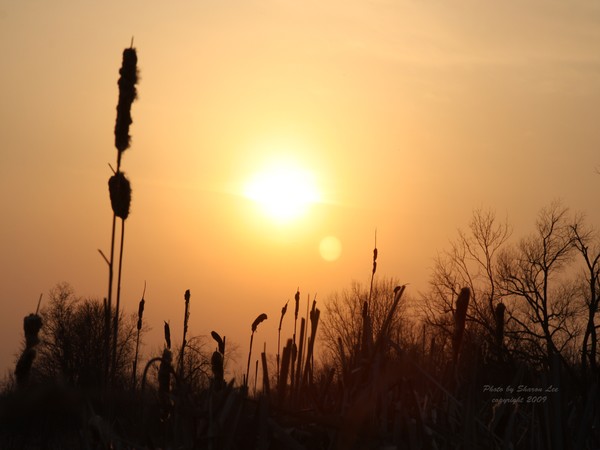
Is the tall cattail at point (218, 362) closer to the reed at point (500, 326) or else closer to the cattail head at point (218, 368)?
the cattail head at point (218, 368)

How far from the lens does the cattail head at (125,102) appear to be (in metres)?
3.45

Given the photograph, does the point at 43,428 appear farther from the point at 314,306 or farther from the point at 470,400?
the point at 470,400

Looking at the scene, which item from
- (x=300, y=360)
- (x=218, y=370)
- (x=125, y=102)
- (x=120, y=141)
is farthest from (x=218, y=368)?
(x=125, y=102)

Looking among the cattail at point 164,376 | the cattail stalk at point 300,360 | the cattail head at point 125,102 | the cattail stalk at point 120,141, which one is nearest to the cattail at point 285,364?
the cattail stalk at point 300,360

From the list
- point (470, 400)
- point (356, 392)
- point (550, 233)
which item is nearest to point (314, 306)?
point (356, 392)

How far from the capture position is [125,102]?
3592 millimetres

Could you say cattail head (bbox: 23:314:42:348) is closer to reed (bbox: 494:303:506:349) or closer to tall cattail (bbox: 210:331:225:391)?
tall cattail (bbox: 210:331:225:391)

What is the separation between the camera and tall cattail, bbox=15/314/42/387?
3053mm

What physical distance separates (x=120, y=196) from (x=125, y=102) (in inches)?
17.1

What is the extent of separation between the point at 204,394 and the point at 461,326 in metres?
0.82

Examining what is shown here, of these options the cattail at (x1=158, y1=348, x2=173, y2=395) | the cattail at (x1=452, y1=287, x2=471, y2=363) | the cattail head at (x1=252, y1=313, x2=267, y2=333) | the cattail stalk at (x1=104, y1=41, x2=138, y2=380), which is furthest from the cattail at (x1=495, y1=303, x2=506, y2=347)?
the cattail head at (x1=252, y1=313, x2=267, y2=333)

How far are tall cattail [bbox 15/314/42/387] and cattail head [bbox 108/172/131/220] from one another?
2.04ft

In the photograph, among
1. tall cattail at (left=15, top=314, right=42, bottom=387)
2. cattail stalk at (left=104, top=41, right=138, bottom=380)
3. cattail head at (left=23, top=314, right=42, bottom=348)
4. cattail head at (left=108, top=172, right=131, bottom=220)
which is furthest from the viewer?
cattail head at (left=108, top=172, right=131, bottom=220)

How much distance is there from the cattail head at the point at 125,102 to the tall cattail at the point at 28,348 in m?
0.77
